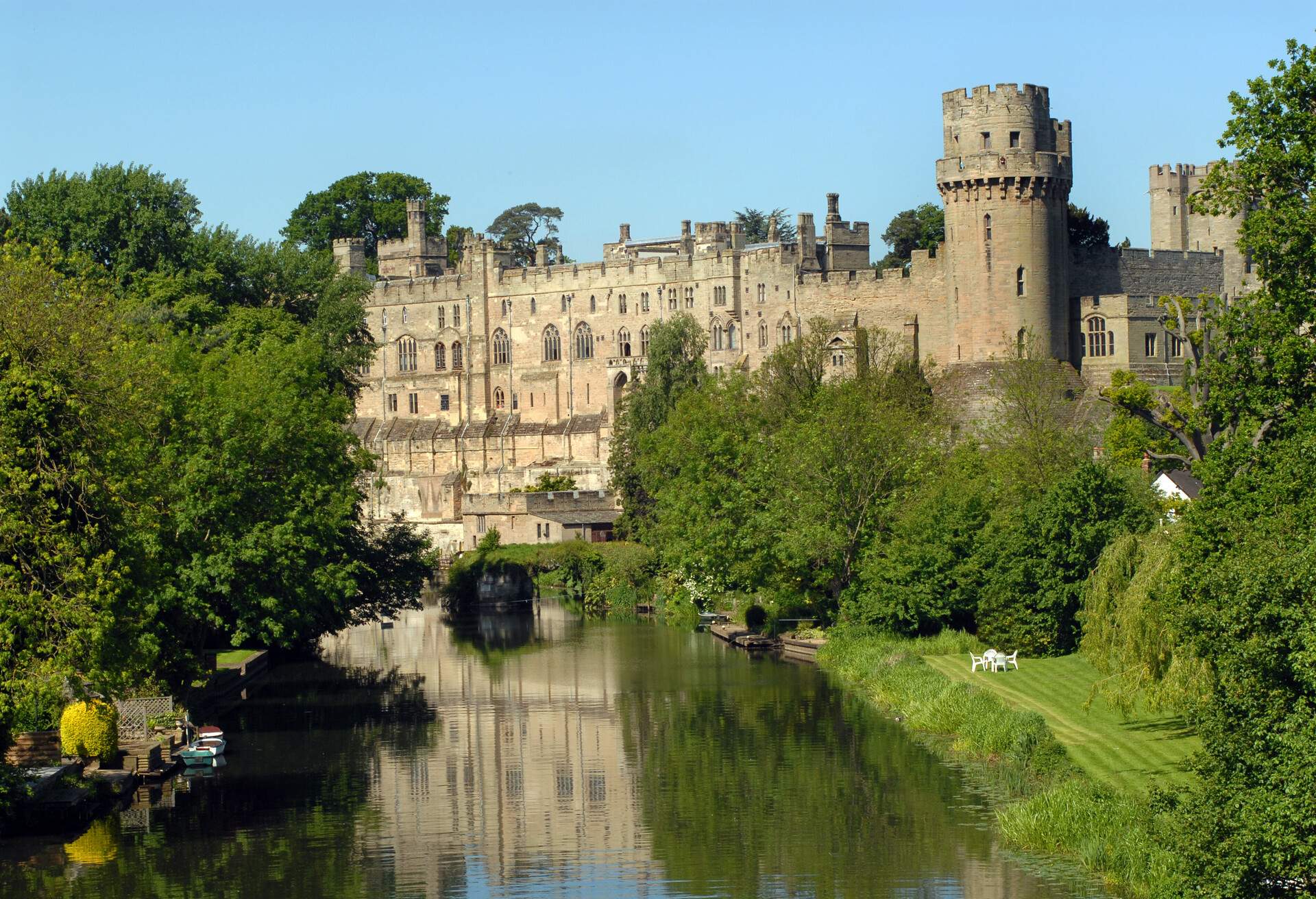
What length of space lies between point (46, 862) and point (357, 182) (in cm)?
10253

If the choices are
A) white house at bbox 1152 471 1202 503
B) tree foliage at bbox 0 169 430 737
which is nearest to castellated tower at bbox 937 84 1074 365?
white house at bbox 1152 471 1202 503

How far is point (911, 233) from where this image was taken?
99562mm

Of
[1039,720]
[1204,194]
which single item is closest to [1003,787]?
[1039,720]

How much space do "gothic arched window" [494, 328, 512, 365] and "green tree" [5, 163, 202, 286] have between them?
1637 inches

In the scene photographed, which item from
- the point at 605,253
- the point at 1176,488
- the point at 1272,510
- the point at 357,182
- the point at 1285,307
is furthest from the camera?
the point at 357,182

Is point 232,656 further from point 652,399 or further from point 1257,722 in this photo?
point 652,399

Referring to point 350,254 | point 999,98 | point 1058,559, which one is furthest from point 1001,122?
point 350,254

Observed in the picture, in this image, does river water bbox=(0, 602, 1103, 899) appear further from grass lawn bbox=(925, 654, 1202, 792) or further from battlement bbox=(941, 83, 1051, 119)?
battlement bbox=(941, 83, 1051, 119)

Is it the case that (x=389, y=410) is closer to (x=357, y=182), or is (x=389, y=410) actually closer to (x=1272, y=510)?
(x=357, y=182)

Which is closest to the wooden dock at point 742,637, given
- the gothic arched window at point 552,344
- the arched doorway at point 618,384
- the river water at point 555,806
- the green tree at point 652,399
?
the river water at point 555,806

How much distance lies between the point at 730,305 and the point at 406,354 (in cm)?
2293

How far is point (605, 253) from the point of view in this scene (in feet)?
342

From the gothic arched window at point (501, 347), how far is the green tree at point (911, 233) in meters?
19.8

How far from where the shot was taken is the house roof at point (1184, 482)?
54.7 metres
